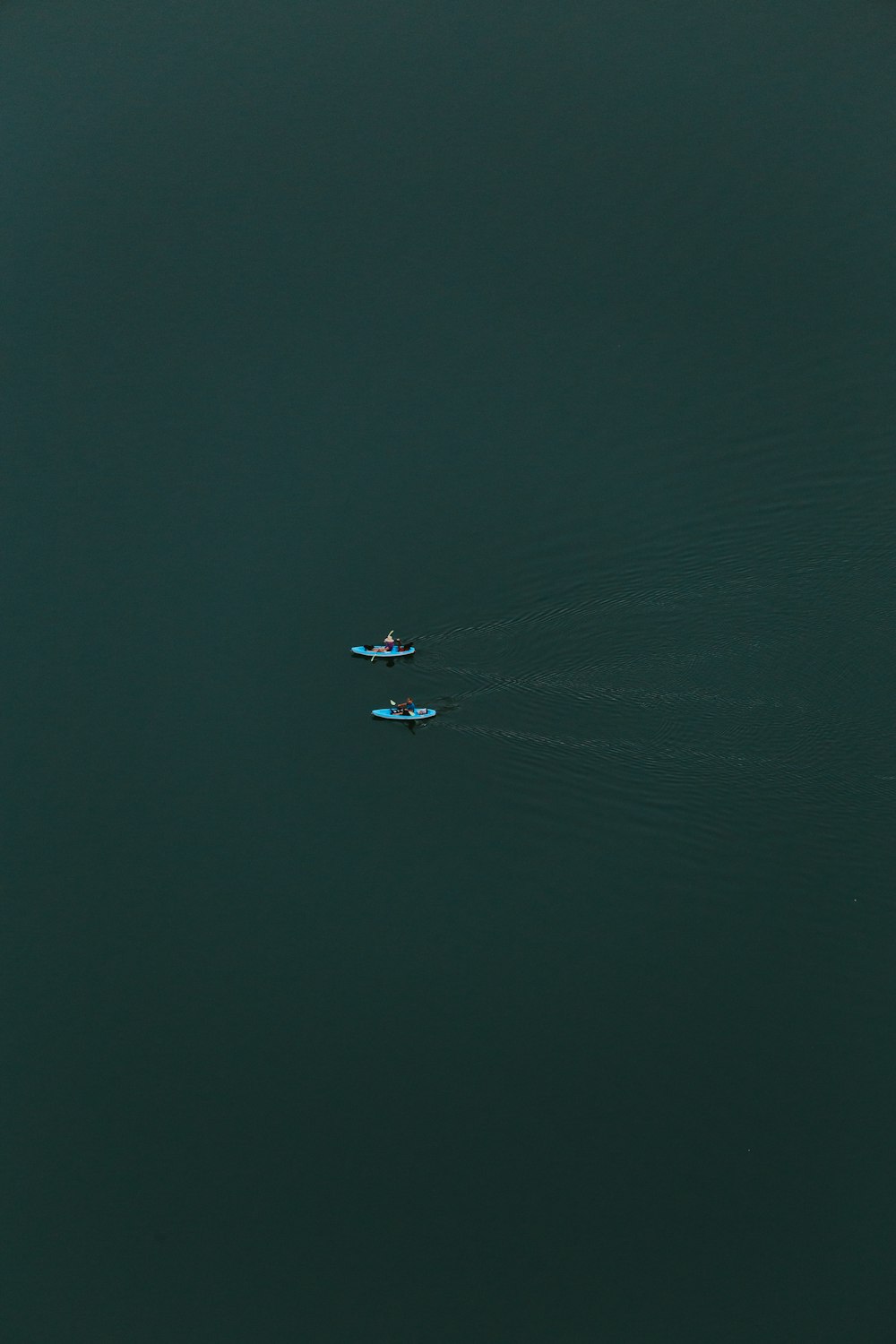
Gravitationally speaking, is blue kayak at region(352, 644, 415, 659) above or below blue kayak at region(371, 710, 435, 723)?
above

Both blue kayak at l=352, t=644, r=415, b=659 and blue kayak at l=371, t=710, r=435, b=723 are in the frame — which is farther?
blue kayak at l=352, t=644, r=415, b=659

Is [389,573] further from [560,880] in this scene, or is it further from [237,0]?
[237,0]

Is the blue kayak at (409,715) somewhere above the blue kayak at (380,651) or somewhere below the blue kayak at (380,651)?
below

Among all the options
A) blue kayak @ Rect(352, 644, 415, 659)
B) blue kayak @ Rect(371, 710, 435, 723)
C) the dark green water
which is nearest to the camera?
the dark green water

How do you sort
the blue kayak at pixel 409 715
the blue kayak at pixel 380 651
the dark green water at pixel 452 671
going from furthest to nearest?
1. the blue kayak at pixel 380 651
2. the blue kayak at pixel 409 715
3. the dark green water at pixel 452 671

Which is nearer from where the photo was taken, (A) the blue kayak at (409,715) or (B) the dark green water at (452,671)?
(B) the dark green water at (452,671)
